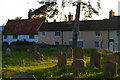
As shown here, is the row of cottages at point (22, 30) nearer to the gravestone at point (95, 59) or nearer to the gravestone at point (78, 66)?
the gravestone at point (95, 59)

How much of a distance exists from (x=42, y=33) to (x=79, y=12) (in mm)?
23126

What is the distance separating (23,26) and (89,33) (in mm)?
18573

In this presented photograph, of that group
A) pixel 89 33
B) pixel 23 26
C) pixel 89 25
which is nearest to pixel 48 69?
pixel 89 33

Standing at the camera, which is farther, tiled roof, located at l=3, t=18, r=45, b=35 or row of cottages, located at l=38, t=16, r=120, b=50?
tiled roof, located at l=3, t=18, r=45, b=35

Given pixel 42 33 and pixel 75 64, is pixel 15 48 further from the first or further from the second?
pixel 75 64

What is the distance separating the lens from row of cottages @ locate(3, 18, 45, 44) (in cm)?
5491

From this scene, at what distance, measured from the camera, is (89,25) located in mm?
47094

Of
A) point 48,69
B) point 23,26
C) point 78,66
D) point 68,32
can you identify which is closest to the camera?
point 78,66

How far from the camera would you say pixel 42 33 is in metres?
51.3

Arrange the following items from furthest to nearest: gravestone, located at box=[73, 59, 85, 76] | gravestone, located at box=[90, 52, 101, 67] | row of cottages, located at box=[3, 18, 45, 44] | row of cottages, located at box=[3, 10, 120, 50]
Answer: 1. row of cottages, located at box=[3, 18, 45, 44]
2. row of cottages, located at box=[3, 10, 120, 50]
3. gravestone, located at box=[90, 52, 101, 67]
4. gravestone, located at box=[73, 59, 85, 76]

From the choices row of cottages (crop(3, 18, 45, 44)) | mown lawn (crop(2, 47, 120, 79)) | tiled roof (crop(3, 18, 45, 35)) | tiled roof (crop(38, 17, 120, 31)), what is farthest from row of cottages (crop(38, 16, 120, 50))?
mown lawn (crop(2, 47, 120, 79))

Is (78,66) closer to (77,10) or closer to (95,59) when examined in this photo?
(95,59)

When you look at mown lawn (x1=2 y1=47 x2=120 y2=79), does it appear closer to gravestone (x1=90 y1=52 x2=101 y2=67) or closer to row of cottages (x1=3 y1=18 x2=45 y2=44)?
gravestone (x1=90 y1=52 x2=101 y2=67)

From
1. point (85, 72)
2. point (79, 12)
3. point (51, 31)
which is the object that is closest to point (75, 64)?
point (85, 72)
